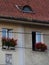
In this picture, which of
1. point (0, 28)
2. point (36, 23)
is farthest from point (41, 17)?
point (0, 28)

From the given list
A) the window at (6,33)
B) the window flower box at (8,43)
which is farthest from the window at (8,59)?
the window at (6,33)

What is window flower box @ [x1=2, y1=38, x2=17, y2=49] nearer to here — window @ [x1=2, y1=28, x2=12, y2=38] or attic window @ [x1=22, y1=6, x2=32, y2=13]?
window @ [x1=2, y1=28, x2=12, y2=38]

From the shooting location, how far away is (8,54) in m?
32.5

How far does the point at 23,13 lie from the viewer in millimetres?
33656

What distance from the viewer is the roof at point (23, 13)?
108ft

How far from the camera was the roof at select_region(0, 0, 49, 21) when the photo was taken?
108ft

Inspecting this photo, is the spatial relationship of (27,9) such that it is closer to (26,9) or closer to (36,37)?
(26,9)

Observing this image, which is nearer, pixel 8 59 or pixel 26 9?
pixel 8 59

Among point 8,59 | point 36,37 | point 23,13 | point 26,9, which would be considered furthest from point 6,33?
point 26,9

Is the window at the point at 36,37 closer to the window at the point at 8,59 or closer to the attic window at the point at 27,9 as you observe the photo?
the attic window at the point at 27,9

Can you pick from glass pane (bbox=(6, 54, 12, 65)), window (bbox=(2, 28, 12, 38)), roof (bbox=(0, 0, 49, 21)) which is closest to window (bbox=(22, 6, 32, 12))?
roof (bbox=(0, 0, 49, 21))

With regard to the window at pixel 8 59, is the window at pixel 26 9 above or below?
above

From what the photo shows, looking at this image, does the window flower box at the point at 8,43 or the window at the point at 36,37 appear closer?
the window flower box at the point at 8,43

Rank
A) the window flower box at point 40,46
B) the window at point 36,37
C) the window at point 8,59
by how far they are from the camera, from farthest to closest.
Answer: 1. the window at point 36,37
2. the window flower box at point 40,46
3. the window at point 8,59
